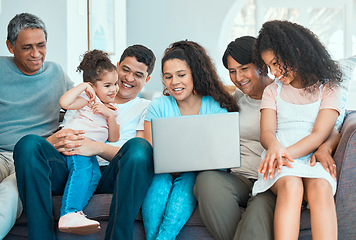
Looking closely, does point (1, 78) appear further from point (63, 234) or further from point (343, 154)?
point (343, 154)

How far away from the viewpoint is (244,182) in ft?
5.71

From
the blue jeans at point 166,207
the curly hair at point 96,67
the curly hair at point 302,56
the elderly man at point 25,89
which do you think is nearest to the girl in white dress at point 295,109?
the curly hair at point 302,56

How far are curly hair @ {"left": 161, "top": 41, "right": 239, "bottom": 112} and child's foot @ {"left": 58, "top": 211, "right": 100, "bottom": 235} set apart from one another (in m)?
0.79

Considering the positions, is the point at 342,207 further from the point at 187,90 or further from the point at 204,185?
the point at 187,90

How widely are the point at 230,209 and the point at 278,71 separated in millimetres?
615

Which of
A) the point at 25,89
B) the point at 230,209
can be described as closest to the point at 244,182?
the point at 230,209

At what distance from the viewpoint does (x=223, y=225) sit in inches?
60.8

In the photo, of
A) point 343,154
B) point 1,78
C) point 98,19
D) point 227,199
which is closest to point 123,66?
point 1,78

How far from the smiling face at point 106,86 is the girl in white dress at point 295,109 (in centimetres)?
67

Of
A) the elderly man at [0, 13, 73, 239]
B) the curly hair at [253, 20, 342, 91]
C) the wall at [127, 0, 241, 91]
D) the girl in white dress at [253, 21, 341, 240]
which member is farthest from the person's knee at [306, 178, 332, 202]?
the wall at [127, 0, 241, 91]

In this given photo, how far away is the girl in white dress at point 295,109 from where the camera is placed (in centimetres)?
149

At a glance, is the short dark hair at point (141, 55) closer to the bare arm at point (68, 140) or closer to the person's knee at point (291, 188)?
the bare arm at point (68, 140)

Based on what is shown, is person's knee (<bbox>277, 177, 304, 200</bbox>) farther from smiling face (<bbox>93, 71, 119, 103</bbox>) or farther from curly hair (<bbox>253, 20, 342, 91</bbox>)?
smiling face (<bbox>93, 71, 119, 103</bbox>)

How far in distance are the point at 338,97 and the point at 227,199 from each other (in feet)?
2.05
